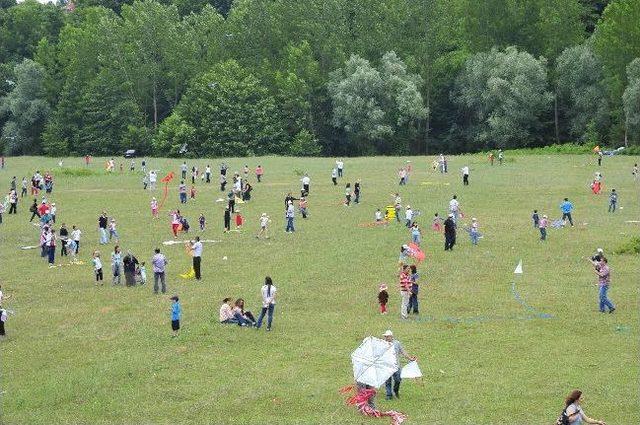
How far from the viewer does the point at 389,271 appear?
36.8 meters

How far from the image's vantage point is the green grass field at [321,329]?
2100 cm

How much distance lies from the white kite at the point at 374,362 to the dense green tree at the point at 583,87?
267 ft

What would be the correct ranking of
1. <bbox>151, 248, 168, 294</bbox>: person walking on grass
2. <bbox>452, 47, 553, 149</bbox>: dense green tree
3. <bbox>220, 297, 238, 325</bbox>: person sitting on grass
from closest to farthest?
<bbox>220, 297, 238, 325</bbox>: person sitting on grass
<bbox>151, 248, 168, 294</bbox>: person walking on grass
<bbox>452, 47, 553, 149</bbox>: dense green tree

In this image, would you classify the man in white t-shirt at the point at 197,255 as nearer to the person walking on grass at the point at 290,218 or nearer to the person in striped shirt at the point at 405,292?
the person in striped shirt at the point at 405,292

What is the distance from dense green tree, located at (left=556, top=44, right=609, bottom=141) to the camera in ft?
322

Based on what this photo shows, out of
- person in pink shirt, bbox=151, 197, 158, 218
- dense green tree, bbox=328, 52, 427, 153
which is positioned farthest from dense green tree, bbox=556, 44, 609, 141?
person in pink shirt, bbox=151, 197, 158, 218

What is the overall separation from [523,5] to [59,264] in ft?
256

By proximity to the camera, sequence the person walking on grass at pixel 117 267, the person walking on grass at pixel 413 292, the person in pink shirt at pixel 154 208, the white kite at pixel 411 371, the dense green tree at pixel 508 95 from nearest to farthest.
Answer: the white kite at pixel 411 371
the person walking on grass at pixel 413 292
the person walking on grass at pixel 117 267
the person in pink shirt at pixel 154 208
the dense green tree at pixel 508 95

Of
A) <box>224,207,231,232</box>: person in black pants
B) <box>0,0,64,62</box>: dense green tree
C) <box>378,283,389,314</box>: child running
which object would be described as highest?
<box>0,0,64,62</box>: dense green tree

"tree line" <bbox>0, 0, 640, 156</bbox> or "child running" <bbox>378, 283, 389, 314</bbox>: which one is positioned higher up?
"tree line" <bbox>0, 0, 640, 156</bbox>

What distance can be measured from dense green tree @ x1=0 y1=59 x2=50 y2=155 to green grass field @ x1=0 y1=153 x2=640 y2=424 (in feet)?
221

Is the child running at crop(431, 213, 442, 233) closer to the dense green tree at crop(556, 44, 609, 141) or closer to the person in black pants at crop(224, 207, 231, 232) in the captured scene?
the person in black pants at crop(224, 207, 231, 232)

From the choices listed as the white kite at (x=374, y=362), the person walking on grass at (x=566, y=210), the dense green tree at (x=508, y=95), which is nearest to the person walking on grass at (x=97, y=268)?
the white kite at (x=374, y=362)

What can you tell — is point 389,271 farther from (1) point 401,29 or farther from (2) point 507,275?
(1) point 401,29
